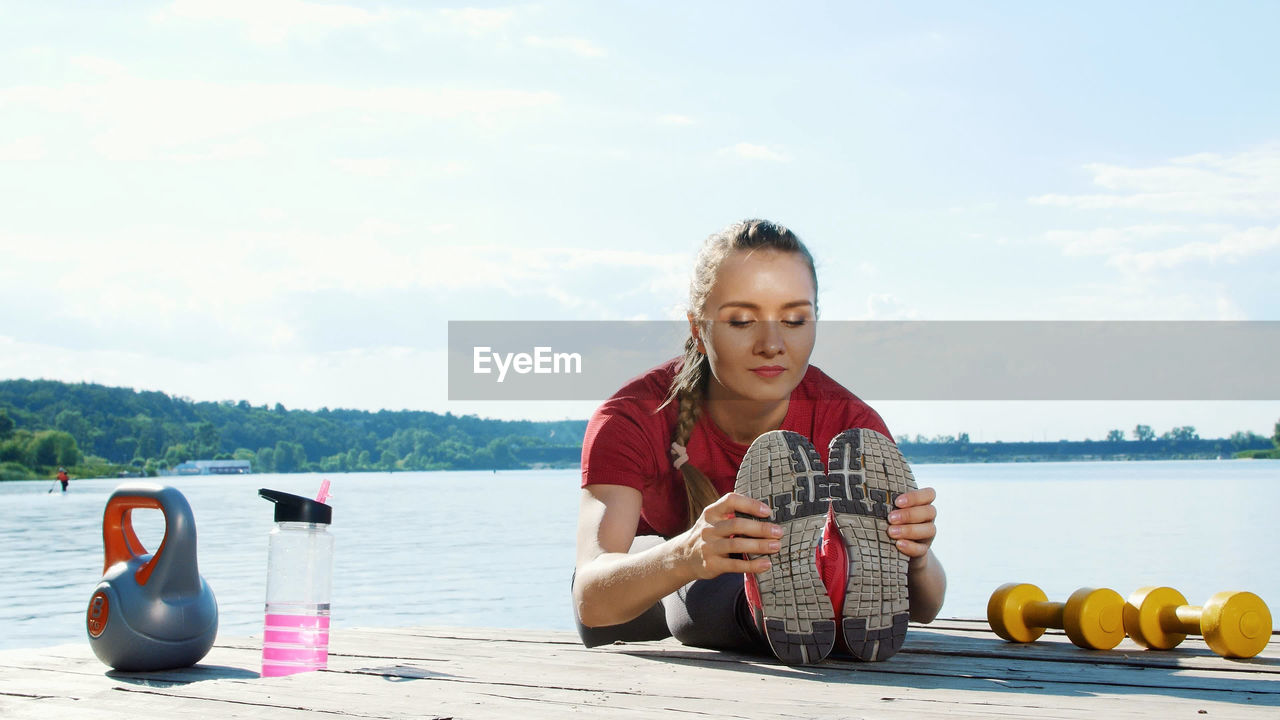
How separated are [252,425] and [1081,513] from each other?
48.4 m

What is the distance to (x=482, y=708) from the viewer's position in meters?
2.20

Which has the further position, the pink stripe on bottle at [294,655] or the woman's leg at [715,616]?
the pink stripe on bottle at [294,655]

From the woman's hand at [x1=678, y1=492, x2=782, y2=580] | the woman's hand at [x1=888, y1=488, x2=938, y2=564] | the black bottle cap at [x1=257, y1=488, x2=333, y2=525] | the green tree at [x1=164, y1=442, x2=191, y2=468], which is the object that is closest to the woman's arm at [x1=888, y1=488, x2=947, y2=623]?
the woman's hand at [x1=888, y1=488, x2=938, y2=564]

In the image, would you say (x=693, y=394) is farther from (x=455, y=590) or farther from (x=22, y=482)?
(x=22, y=482)

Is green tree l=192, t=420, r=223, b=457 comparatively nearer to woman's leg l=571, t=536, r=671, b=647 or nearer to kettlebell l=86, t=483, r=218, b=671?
kettlebell l=86, t=483, r=218, b=671

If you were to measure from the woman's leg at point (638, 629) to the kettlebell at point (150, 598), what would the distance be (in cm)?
102

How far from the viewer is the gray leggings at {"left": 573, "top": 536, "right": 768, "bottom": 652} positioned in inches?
110

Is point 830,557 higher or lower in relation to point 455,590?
higher

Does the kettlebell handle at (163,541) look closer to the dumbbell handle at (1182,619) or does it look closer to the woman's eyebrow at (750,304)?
the woman's eyebrow at (750,304)

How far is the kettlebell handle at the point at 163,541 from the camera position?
9.53 ft

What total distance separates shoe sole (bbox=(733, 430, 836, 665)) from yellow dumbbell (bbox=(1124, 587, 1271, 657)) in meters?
1.01

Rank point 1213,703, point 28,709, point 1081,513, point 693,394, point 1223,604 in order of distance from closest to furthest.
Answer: point 1213,703 → point 28,709 → point 1223,604 → point 693,394 → point 1081,513

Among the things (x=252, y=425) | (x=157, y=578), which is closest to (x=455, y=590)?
(x=157, y=578)

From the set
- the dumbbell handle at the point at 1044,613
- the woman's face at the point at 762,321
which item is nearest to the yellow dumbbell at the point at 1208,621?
the dumbbell handle at the point at 1044,613
